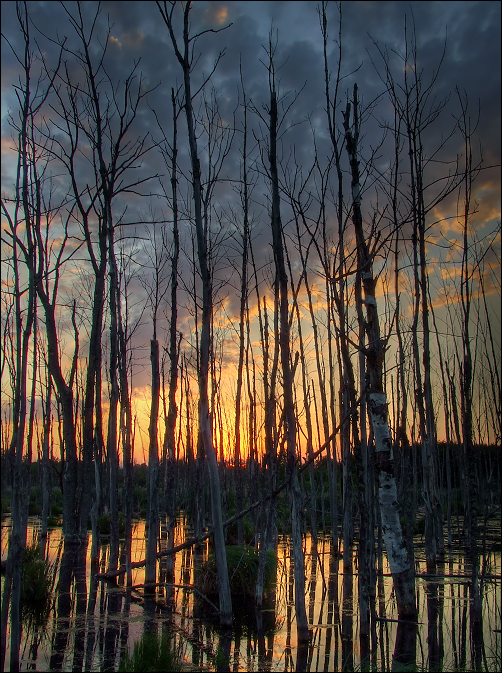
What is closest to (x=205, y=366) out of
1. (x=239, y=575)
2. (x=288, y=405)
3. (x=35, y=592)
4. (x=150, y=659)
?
(x=288, y=405)

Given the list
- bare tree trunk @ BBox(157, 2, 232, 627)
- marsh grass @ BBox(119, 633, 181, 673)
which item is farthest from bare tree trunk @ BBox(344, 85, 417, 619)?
marsh grass @ BBox(119, 633, 181, 673)

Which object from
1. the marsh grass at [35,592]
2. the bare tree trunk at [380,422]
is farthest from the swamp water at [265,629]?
the bare tree trunk at [380,422]

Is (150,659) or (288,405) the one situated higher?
(288,405)

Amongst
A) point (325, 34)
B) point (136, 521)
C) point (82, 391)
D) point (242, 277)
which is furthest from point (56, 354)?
point (136, 521)

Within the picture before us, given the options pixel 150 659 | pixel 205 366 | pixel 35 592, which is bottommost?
pixel 35 592

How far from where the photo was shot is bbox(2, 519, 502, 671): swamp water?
513cm

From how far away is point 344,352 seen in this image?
6.44m

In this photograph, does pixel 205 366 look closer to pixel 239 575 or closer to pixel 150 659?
pixel 150 659

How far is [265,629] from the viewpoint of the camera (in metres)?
6.51

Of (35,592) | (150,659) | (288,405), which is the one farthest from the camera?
(35,592)

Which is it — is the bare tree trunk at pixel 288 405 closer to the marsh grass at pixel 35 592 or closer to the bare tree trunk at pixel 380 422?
the bare tree trunk at pixel 380 422

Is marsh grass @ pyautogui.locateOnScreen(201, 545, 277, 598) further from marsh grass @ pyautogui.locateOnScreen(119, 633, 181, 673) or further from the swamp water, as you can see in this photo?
marsh grass @ pyautogui.locateOnScreen(119, 633, 181, 673)

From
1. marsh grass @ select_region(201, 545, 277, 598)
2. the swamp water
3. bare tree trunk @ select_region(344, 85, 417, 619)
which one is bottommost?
the swamp water

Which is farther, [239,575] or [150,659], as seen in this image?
[239,575]
